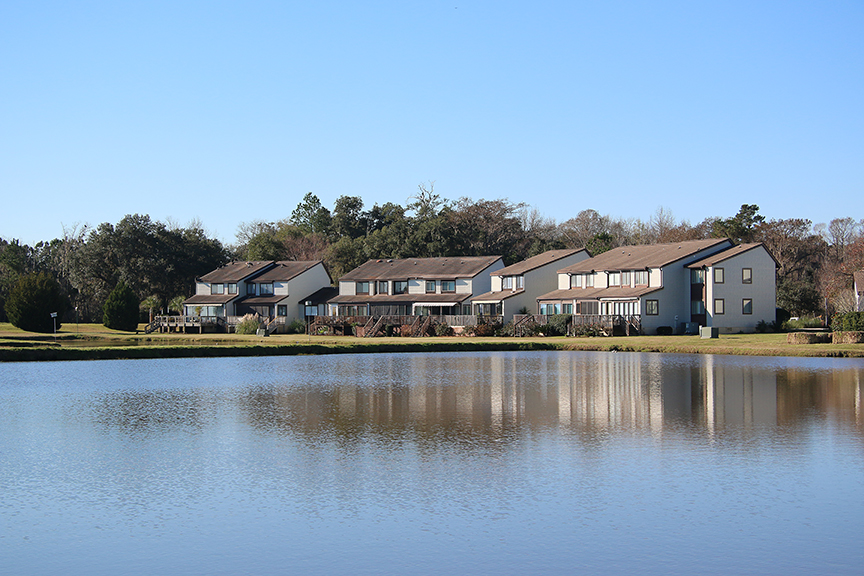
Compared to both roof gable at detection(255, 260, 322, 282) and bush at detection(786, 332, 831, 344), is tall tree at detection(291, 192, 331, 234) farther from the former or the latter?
bush at detection(786, 332, 831, 344)

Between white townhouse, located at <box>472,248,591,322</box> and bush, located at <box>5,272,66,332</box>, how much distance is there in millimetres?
40113

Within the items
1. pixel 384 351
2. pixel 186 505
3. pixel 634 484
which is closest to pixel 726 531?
pixel 634 484

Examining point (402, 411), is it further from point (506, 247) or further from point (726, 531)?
point (506, 247)

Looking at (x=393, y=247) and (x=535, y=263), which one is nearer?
(x=535, y=263)

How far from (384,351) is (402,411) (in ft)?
104

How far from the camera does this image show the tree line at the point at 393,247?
94.4m

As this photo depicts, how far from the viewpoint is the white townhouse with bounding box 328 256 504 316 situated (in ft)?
280

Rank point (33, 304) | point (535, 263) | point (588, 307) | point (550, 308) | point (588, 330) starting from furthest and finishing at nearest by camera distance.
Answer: point (535, 263) → point (33, 304) → point (550, 308) → point (588, 307) → point (588, 330)

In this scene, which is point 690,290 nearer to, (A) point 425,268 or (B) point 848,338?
(B) point 848,338

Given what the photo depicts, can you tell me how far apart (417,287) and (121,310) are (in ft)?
96.6

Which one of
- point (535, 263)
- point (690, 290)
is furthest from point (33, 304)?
point (690, 290)

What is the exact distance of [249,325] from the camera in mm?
85875

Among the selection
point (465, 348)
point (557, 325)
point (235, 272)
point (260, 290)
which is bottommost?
point (465, 348)

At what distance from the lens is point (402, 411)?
82.6 ft
